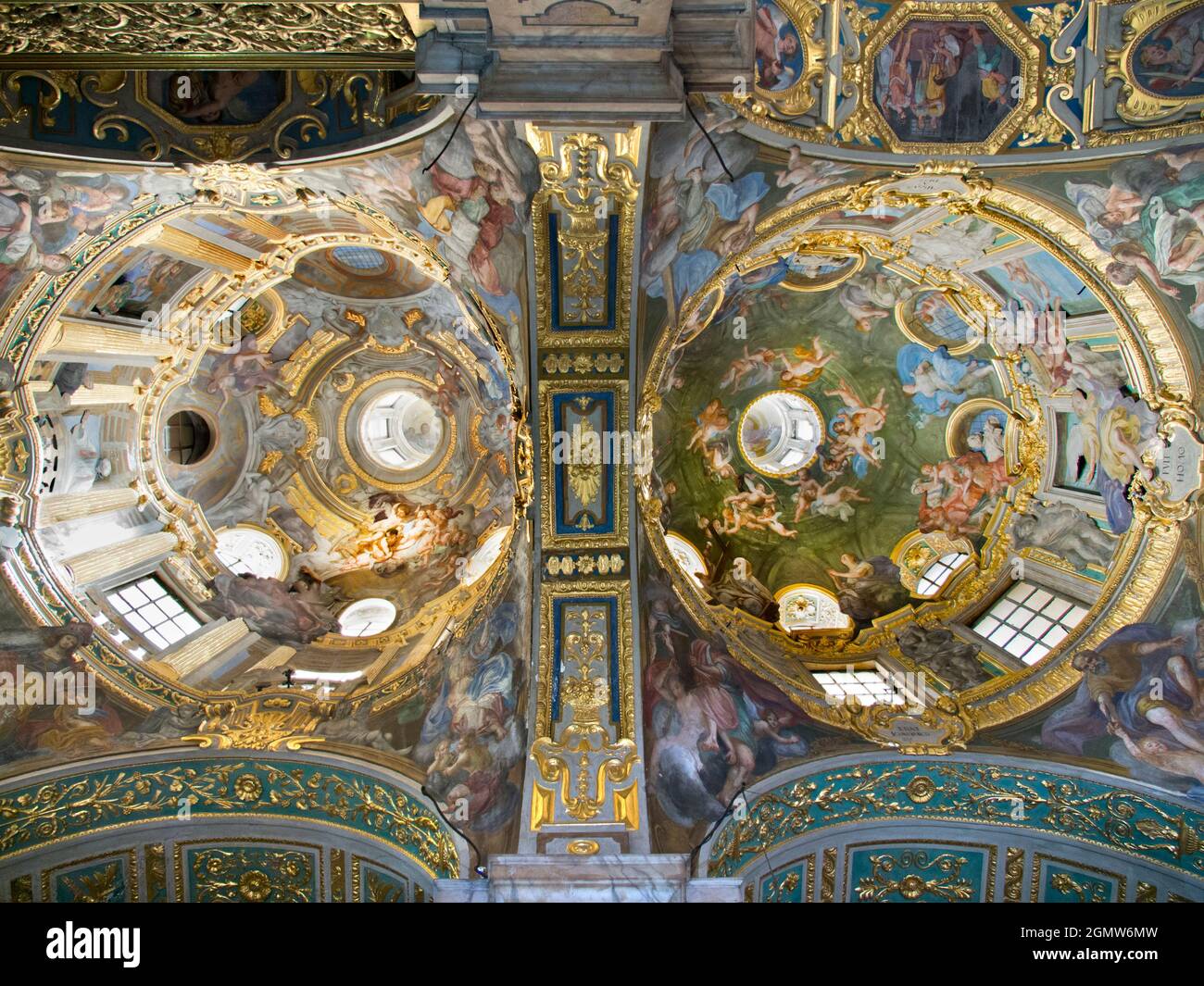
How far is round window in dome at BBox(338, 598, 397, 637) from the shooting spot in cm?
1633

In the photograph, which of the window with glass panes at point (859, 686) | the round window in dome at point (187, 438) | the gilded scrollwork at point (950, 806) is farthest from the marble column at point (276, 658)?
the window with glass panes at point (859, 686)

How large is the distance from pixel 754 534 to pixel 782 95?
919cm

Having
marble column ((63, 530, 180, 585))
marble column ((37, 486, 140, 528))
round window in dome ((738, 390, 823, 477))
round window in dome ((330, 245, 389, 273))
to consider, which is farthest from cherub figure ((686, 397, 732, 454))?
marble column ((37, 486, 140, 528))

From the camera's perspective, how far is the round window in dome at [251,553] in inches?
665

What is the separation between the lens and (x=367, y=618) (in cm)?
1680

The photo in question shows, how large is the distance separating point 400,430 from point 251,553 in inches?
160

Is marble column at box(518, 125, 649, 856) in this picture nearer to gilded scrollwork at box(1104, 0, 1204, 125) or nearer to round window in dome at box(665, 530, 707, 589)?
round window in dome at box(665, 530, 707, 589)

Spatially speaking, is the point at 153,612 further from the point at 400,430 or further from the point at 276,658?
the point at 400,430

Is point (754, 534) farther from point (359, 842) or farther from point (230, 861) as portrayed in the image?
point (230, 861)

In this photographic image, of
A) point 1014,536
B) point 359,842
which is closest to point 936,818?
point 1014,536

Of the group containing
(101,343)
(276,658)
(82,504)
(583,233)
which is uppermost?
(583,233)

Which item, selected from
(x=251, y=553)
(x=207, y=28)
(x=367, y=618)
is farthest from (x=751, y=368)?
(x=207, y=28)

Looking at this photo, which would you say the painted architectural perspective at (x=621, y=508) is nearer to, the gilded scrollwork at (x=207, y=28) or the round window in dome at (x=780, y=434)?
the gilded scrollwork at (x=207, y=28)

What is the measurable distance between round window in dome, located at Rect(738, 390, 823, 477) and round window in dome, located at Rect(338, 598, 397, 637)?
767 centimetres
